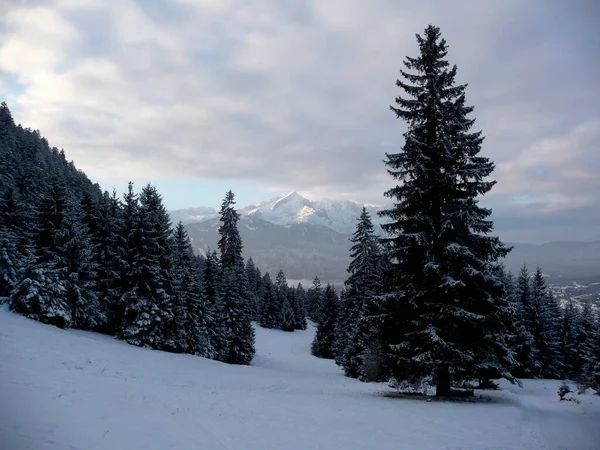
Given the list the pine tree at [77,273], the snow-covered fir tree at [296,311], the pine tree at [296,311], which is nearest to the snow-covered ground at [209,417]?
the pine tree at [77,273]

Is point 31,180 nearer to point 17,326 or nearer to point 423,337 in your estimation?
point 17,326

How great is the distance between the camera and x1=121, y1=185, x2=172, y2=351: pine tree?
29.2 m

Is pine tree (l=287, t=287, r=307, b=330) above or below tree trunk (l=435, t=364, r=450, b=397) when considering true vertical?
below

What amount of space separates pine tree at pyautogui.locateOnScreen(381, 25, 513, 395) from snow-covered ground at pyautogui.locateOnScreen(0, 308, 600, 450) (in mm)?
2355

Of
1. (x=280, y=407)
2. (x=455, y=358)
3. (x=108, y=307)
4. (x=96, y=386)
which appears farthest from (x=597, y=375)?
(x=108, y=307)

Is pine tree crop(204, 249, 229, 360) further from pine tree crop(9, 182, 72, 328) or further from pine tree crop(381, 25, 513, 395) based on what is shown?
pine tree crop(381, 25, 513, 395)

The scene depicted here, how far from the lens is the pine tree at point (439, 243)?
15906 mm

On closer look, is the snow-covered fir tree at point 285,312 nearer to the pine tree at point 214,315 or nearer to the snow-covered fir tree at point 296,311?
the snow-covered fir tree at point 296,311

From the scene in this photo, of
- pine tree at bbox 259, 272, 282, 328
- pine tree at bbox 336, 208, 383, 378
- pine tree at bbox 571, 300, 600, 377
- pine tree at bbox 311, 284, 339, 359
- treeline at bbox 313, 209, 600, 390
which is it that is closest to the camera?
treeline at bbox 313, 209, 600, 390

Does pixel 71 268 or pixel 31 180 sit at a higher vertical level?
pixel 31 180

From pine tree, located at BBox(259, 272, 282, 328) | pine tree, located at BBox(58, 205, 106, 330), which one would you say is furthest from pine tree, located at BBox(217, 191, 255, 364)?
pine tree, located at BBox(259, 272, 282, 328)

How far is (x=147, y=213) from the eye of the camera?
103 feet

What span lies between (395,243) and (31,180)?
95.2 meters

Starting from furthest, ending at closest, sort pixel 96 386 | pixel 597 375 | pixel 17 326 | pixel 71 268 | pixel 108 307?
pixel 597 375, pixel 108 307, pixel 71 268, pixel 17 326, pixel 96 386
